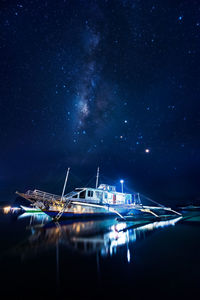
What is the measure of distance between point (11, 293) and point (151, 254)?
776cm

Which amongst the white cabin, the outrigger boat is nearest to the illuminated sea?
the outrigger boat

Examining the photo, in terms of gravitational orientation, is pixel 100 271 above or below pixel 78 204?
below

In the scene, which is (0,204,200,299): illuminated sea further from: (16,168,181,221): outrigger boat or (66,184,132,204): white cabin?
(66,184,132,204): white cabin

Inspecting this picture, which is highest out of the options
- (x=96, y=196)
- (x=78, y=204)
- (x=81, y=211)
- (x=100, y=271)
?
(x=96, y=196)

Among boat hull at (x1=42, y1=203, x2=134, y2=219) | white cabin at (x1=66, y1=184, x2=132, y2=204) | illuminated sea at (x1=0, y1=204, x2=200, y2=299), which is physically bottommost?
illuminated sea at (x1=0, y1=204, x2=200, y2=299)

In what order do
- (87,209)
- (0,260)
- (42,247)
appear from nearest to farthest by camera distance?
1. (0,260)
2. (42,247)
3. (87,209)

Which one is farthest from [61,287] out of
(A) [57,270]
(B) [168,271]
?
(B) [168,271]

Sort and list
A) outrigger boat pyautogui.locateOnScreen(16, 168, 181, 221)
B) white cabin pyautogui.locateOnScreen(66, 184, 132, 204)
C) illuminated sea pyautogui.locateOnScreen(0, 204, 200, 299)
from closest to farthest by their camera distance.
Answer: illuminated sea pyautogui.locateOnScreen(0, 204, 200, 299) → outrigger boat pyautogui.locateOnScreen(16, 168, 181, 221) → white cabin pyautogui.locateOnScreen(66, 184, 132, 204)

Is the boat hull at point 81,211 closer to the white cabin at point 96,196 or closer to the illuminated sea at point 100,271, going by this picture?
the white cabin at point 96,196

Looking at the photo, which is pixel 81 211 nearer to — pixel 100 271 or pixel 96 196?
pixel 96 196

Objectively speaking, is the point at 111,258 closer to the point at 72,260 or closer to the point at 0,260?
the point at 72,260

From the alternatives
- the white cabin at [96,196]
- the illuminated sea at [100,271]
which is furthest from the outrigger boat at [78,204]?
the illuminated sea at [100,271]

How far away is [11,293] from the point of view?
5.01 metres

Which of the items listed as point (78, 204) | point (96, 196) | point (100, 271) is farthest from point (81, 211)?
point (100, 271)
